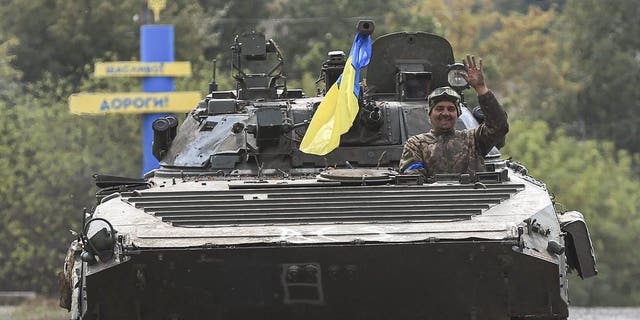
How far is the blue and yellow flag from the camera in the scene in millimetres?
11930

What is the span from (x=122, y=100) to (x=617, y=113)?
17125mm

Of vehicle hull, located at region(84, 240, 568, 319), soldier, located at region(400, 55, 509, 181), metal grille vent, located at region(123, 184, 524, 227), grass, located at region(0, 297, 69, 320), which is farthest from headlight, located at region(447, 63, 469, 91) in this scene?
grass, located at region(0, 297, 69, 320)

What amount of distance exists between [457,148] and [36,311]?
1215cm

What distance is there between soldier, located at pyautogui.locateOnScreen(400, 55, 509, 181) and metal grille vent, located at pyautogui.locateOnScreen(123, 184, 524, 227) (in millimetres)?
747

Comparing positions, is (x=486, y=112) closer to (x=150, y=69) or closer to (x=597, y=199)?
(x=150, y=69)

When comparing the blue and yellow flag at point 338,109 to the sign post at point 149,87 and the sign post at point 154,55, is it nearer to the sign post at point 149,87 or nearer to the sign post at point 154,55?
the sign post at point 149,87

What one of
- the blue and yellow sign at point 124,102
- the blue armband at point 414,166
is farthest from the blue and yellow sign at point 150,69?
the blue armband at point 414,166

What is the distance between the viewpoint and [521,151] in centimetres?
2911

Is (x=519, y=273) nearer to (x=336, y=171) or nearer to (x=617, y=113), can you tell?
(x=336, y=171)

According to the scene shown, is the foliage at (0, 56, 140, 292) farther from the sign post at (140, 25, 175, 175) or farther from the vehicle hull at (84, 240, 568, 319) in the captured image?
the vehicle hull at (84, 240, 568, 319)

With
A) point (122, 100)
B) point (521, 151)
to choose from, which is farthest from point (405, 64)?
point (521, 151)

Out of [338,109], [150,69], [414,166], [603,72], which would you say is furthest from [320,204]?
[603,72]

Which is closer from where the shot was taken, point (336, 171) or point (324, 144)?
point (336, 171)

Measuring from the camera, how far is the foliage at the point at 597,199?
27188mm
